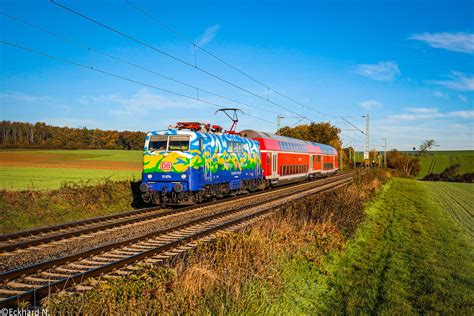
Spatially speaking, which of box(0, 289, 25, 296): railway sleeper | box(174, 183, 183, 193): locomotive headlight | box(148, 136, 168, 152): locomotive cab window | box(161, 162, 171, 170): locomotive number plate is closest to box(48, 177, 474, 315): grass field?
box(0, 289, 25, 296): railway sleeper

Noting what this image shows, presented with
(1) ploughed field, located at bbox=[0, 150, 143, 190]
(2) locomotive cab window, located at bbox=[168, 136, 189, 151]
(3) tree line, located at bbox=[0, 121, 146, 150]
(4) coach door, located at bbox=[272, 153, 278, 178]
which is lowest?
(1) ploughed field, located at bbox=[0, 150, 143, 190]

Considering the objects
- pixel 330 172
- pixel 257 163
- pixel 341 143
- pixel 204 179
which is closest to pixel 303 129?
pixel 341 143

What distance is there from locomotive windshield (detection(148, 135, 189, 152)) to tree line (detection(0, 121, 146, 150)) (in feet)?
228

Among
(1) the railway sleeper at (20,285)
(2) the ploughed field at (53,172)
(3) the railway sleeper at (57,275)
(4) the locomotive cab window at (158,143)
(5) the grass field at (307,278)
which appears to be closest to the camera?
(5) the grass field at (307,278)

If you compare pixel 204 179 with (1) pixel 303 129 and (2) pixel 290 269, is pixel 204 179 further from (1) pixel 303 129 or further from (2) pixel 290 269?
(1) pixel 303 129

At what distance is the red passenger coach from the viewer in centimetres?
2800

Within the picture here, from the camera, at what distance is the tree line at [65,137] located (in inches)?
3297

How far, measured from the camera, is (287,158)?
32.3 m

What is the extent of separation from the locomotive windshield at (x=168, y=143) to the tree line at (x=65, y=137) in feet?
228

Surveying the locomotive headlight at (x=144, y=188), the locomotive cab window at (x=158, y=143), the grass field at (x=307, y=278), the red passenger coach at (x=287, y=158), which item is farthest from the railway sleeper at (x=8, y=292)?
the red passenger coach at (x=287, y=158)

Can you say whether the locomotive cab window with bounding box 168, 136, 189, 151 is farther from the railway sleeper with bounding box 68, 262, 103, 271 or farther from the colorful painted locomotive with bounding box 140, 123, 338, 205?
the railway sleeper with bounding box 68, 262, 103, 271

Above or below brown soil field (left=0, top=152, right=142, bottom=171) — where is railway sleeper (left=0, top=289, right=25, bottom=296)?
below

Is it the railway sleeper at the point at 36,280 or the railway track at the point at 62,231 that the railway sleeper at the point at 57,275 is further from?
the railway track at the point at 62,231

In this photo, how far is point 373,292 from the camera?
7.55m
